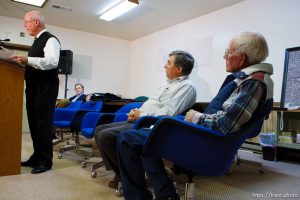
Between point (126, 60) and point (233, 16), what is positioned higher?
point (233, 16)

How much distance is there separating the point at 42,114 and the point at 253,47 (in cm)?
178

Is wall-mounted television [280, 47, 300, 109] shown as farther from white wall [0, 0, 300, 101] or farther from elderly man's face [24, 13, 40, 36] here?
elderly man's face [24, 13, 40, 36]

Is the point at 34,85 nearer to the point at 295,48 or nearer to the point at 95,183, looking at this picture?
the point at 95,183

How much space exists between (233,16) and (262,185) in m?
3.28

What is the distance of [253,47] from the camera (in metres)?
1.21

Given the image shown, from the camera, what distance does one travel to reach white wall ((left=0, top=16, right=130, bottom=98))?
20.1 ft

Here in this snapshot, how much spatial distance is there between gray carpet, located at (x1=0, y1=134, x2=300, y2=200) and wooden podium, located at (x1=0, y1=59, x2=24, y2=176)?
4.7 inches

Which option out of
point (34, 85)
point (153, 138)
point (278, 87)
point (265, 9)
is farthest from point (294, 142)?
point (34, 85)

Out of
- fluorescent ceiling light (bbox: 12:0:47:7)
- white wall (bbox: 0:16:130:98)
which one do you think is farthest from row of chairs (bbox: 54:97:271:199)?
white wall (bbox: 0:16:130:98)

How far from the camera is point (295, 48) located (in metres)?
3.51

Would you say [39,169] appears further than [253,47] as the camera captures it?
Yes

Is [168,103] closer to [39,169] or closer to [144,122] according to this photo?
[144,122]

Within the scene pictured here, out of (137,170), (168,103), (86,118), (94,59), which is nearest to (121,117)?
(86,118)

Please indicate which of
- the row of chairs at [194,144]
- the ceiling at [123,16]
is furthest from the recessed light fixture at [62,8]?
the row of chairs at [194,144]
